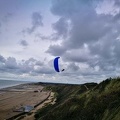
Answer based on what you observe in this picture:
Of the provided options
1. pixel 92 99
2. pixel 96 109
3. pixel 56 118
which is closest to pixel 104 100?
pixel 96 109

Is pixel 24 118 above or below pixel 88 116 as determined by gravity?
below

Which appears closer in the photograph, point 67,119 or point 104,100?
point 104,100

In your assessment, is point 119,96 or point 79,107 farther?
point 79,107

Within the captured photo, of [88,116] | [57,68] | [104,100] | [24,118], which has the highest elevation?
[57,68]

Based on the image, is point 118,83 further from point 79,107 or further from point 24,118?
point 24,118

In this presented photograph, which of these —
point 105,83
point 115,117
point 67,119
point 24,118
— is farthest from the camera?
point 24,118

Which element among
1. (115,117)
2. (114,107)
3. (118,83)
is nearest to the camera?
(115,117)

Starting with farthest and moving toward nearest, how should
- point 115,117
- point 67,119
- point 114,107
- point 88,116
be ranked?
point 67,119 < point 88,116 < point 114,107 < point 115,117

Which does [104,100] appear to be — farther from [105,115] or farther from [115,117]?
[115,117]

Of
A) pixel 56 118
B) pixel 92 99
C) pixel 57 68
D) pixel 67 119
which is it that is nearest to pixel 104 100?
pixel 92 99
